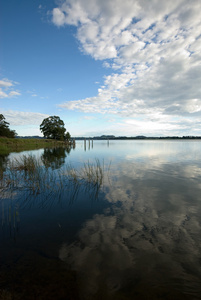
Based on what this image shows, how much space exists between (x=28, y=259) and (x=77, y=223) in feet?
7.47

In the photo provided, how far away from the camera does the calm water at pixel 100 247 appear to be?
3369 mm

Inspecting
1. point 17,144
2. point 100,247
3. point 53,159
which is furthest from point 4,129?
point 100,247

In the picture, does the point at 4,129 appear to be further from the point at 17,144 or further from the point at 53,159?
the point at 53,159

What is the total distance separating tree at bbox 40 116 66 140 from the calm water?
73.8 m

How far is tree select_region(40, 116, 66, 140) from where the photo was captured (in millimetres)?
78625

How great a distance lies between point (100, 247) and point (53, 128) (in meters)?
78.8

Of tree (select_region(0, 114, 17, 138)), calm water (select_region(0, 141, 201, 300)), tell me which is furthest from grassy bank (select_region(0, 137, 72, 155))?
calm water (select_region(0, 141, 201, 300))

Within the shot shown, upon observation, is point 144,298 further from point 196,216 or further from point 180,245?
point 196,216

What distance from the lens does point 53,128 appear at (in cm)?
7819

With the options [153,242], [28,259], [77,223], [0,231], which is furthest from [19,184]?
[153,242]

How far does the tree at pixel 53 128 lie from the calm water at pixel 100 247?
73765mm

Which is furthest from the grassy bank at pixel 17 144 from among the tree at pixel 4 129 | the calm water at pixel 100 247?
the calm water at pixel 100 247

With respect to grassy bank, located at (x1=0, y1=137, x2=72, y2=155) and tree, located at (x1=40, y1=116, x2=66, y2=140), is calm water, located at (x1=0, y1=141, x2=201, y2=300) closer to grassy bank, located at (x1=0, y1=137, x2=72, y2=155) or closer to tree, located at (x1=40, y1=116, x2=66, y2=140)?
grassy bank, located at (x1=0, y1=137, x2=72, y2=155)

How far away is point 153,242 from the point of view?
196 inches
